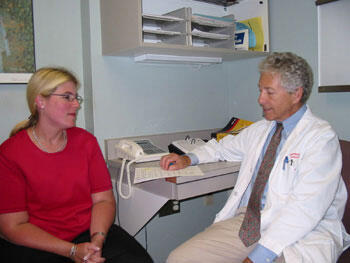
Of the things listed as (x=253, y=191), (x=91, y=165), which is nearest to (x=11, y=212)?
(x=91, y=165)

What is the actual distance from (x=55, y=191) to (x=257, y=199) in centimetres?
86

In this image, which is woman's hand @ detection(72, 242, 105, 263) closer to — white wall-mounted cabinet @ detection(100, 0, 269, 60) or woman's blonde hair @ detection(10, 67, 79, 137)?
woman's blonde hair @ detection(10, 67, 79, 137)

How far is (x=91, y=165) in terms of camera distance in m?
1.54

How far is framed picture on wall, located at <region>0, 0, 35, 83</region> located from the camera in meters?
1.72

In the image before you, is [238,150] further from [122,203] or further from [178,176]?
[122,203]

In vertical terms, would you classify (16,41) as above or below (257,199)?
above

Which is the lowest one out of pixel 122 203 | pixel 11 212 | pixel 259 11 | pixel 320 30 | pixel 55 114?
pixel 122 203

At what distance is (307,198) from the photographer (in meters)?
1.19

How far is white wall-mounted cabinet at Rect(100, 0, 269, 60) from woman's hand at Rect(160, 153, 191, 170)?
560 millimetres

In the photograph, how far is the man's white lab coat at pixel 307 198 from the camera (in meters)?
1.18

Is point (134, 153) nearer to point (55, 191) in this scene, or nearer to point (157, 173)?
point (157, 173)

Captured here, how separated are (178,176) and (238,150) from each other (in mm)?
409

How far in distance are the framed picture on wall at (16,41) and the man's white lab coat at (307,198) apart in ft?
4.27

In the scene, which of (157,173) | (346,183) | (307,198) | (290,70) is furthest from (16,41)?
(346,183)
